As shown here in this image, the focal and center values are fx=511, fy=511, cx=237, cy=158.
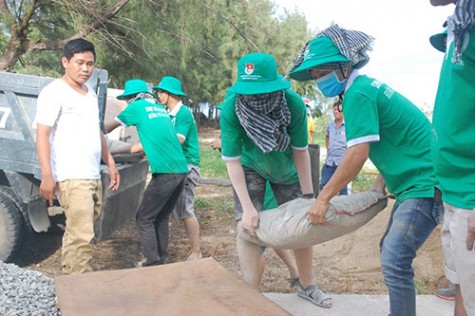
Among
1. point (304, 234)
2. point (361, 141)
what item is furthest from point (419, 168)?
point (304, 234)

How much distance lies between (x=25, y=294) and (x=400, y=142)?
6.67 feet

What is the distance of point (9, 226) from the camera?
13.6ft

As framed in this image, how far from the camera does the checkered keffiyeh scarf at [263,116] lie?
2852 mm

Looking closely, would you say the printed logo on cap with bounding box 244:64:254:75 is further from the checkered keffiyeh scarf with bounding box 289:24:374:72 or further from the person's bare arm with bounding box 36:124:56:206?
the person's bare arm with bounding box 36:124:56:206

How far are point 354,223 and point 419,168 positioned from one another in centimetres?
41

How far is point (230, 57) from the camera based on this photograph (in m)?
16.1

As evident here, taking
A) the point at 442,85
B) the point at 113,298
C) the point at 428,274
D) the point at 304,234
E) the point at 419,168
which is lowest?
the point at 428,274

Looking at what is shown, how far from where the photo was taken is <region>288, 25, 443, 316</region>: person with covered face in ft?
7.73

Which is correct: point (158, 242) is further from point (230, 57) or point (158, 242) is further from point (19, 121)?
point (230, 57)

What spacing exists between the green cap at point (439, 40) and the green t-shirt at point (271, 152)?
0.99 meters

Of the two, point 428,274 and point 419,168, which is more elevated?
point 419,168

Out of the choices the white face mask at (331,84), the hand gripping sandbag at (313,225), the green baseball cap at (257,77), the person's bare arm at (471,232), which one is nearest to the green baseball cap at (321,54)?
the white face mask at (331,84)

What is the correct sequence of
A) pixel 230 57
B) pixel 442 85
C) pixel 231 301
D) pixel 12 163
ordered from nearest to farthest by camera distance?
pixel 442 85 → pixel 231 301 → pixel 12 163 → pixel 230 57

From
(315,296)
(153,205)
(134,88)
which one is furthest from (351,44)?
(134,88)
